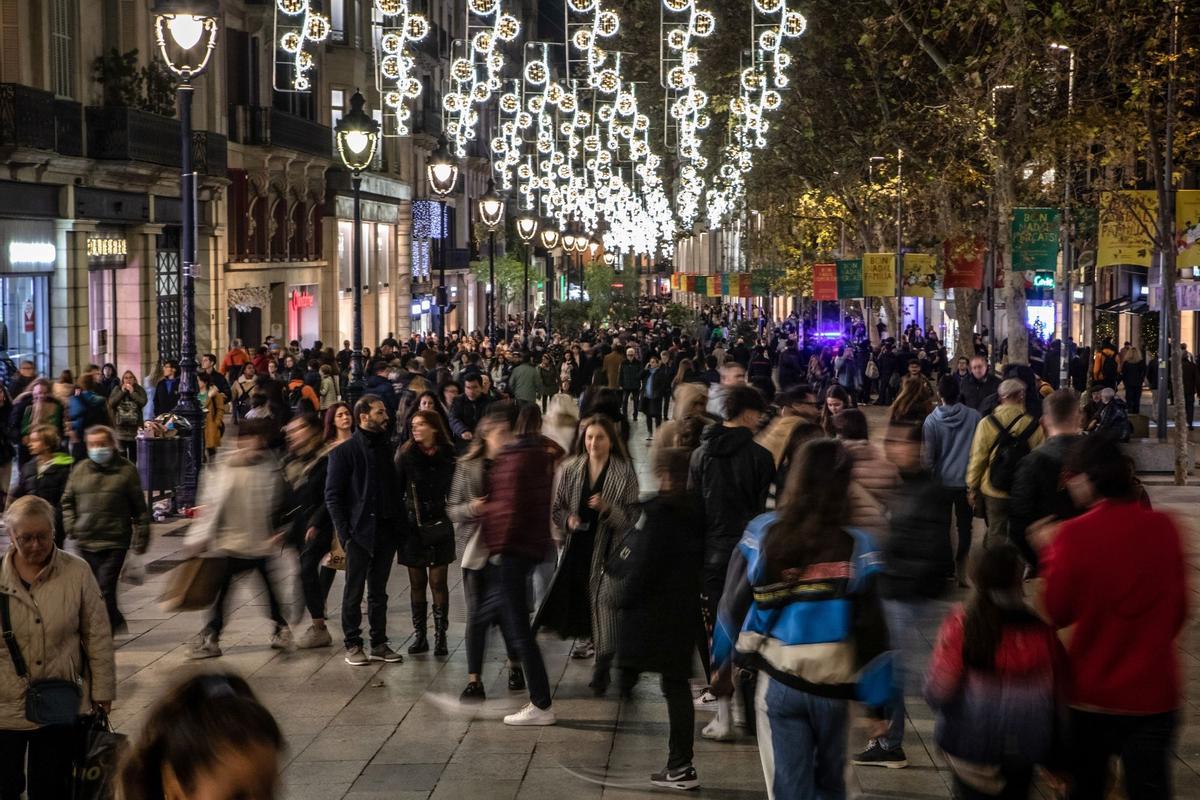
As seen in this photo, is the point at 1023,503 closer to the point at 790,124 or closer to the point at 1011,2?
the point at 1011,2

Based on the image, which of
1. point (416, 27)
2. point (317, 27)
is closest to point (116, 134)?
point (317, 27)

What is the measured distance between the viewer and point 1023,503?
9531 mm

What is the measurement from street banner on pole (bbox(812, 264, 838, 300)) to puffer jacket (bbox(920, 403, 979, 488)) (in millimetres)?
34660

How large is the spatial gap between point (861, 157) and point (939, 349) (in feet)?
21.1

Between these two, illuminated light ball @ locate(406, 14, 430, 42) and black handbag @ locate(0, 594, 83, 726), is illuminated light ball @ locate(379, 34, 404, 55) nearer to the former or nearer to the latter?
illuminated light ball @ locate(406, 14, 430, 42)

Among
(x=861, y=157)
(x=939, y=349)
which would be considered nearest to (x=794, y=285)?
(x=939, y=349)

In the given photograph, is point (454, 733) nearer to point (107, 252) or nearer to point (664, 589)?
point (664, 589)

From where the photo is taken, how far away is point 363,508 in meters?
11.1

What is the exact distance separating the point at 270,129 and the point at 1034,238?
62.7 ft

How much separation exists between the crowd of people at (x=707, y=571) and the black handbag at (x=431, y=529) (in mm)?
14

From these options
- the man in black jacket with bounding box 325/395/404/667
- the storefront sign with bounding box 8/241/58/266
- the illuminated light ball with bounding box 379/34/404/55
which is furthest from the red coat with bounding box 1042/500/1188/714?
the storefront sign with bounding box 8/241/58/266

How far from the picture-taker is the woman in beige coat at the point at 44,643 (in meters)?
6.45

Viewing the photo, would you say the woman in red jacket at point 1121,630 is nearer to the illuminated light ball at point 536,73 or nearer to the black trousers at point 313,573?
the black trousers at point 313,573

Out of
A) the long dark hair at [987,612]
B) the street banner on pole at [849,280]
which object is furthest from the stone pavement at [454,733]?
the street banner on pole at [849,280]
